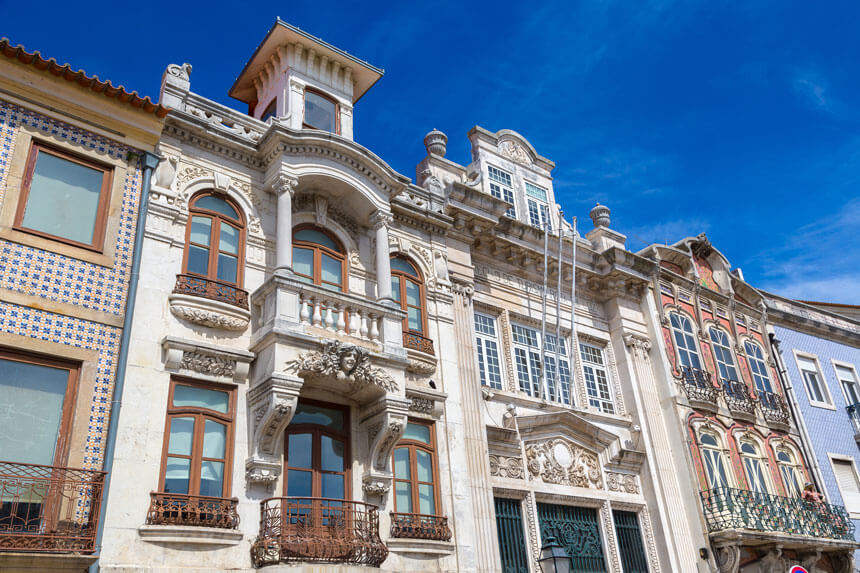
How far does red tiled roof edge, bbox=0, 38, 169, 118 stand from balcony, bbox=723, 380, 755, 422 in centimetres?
1519

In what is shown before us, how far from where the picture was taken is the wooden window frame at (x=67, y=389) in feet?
32.8

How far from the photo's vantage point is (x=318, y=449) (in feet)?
40.8

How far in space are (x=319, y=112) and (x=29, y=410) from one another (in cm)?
867

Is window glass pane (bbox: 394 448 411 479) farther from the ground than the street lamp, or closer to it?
farther from the ground

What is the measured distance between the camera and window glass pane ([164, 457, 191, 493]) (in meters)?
10.7

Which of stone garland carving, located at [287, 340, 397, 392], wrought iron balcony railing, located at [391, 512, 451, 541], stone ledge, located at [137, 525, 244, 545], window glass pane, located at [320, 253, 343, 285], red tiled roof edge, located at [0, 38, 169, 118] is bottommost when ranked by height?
stone ledge, located at [137, 525, 244, 545]

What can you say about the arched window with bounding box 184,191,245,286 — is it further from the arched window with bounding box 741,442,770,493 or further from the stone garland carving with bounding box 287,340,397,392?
the arched window with bounding box 741,442,770,493

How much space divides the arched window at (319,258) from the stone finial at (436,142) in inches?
185

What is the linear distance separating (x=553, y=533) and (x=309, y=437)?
559 centimetres

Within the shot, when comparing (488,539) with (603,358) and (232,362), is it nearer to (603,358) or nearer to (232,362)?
(232,362)

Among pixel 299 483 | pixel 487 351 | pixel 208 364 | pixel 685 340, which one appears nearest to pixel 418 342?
pixel 487 351

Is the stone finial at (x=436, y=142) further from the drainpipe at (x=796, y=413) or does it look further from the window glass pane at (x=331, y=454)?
the drainpipe at (x=796, y=413)

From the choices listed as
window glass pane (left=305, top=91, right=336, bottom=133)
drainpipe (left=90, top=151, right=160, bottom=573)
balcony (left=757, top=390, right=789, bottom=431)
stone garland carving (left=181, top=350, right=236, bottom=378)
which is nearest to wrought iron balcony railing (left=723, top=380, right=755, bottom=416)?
balcony (left=757, top=390, right=789, bottom=431)

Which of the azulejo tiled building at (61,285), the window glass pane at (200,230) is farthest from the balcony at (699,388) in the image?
the azulejo tiled building at (61,285)
